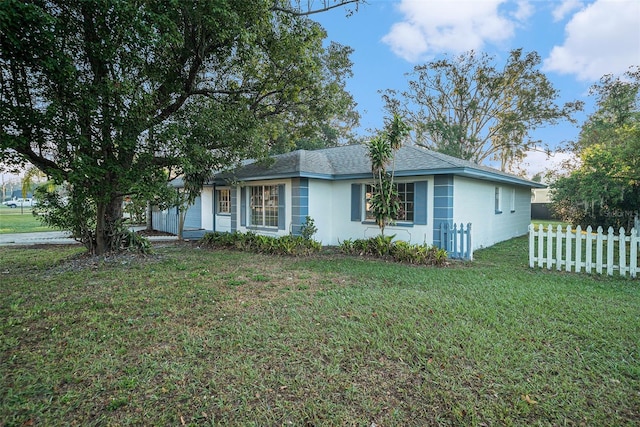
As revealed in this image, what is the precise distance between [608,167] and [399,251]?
6814mm

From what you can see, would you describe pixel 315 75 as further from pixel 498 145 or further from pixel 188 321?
pixel 498 145

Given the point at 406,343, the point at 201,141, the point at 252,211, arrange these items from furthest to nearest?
the point at 252,211 < the point at 201,141 < the point at 406,343

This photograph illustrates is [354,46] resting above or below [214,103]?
above

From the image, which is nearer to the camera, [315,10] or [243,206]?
[315,10]

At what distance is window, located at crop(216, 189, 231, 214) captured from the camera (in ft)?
47.9

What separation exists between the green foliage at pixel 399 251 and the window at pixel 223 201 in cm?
678

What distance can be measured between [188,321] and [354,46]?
511 inches

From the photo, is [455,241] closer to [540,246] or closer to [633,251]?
[540,246]

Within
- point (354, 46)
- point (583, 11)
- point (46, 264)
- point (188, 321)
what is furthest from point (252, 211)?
point (583, 11)

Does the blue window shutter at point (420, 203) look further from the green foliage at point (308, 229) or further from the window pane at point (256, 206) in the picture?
the window pane at point (256, 206)

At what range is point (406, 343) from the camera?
11.9 feet

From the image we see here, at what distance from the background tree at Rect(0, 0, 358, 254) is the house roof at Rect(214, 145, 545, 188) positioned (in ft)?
5.31

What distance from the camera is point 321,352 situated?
3457 millimetres

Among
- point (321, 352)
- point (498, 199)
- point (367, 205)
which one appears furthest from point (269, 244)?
point (498, 199)
